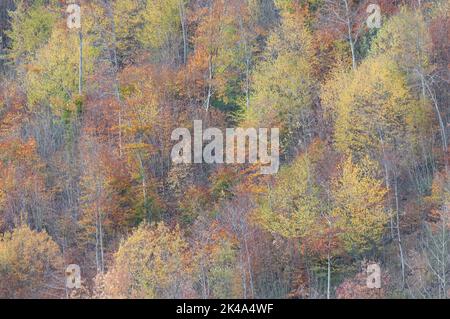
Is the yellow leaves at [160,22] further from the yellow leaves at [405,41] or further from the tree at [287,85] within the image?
the yellow leaves at [405,41]

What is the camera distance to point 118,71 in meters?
50.6

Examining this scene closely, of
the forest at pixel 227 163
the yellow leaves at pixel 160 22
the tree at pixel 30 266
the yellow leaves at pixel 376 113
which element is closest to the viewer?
the forest at pixel 227 163

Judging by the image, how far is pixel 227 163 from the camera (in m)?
42.5

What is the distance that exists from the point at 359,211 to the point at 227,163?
928cm

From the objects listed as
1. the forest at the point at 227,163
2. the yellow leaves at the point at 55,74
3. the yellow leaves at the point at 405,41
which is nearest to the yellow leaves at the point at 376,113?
the forest at the point at 227,163

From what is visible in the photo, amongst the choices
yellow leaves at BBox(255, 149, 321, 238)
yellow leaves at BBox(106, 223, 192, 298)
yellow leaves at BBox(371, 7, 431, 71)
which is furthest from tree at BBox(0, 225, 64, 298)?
yellow leaves at BBox(371, 7, 431, 71)

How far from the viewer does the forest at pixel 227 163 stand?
35406 millimetres

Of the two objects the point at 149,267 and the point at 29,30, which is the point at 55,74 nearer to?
the point at 29,30

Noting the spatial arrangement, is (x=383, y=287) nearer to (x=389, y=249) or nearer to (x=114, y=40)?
(x=389, y=249)

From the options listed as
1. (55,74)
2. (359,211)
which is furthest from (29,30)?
(359,211)

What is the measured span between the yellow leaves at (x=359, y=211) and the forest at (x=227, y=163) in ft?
0.25
